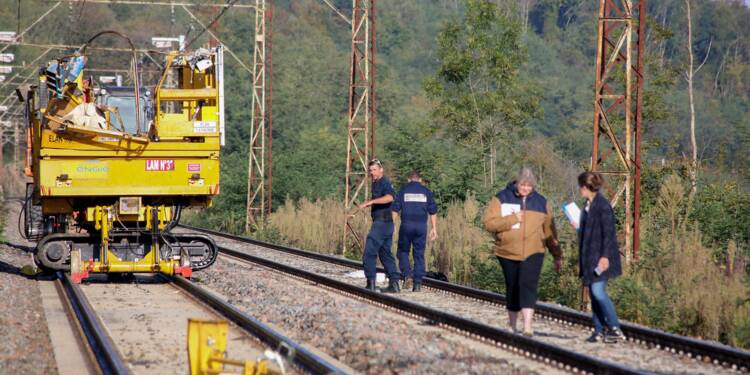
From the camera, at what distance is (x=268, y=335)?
1148cm

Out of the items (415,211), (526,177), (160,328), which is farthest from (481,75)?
(526,177)

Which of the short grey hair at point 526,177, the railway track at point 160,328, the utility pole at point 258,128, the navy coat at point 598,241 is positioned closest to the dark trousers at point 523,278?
the navy coat at point 598,241

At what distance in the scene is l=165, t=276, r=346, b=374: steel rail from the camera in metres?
9.25

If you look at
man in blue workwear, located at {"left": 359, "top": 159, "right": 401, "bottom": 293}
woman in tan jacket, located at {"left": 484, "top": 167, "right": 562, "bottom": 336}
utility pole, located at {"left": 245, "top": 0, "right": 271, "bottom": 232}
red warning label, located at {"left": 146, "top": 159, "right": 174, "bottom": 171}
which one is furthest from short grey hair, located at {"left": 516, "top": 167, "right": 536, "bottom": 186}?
utility pole, located at {"left": 245, "top": 0, "right": 271, "bottom": 232}

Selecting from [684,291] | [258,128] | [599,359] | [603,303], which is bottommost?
[599,359]

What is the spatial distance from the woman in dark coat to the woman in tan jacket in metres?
0.35

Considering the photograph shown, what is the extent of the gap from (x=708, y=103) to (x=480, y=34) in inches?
2222

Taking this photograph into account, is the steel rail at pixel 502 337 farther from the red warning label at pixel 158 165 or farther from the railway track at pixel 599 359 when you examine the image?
the red warning label at pixel 158 165

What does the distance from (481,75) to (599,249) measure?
1188 inches

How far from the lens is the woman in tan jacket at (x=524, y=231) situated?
1132 cm

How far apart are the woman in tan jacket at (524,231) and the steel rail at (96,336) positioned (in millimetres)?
4201

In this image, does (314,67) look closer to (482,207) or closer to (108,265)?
(482,207)

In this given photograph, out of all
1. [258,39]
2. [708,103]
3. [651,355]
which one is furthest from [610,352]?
[708,103]

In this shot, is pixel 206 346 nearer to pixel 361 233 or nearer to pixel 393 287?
pixel 393 287
